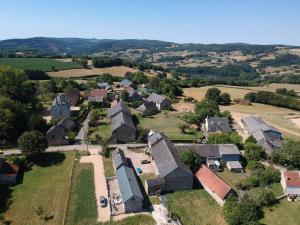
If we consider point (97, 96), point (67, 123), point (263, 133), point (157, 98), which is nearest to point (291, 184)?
point (263, 133)

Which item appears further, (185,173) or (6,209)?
(185,173)

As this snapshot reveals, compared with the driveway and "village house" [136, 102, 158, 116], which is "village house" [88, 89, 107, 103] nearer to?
"village house" [136, 102, 158, 116]

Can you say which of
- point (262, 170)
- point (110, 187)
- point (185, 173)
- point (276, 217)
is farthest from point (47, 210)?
point (262, 170)

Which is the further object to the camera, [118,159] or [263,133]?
[263,133]

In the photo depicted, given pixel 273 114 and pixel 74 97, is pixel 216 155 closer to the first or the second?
pixel 273 114

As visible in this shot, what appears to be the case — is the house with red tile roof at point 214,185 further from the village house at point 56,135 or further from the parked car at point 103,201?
the village house at point 56,135

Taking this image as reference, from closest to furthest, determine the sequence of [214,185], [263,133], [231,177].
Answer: [214,185] < [231,177] < [263,133]

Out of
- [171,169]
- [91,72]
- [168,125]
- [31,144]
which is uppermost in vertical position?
[31,144]

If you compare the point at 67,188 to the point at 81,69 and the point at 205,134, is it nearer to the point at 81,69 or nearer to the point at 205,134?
the point at 205,134

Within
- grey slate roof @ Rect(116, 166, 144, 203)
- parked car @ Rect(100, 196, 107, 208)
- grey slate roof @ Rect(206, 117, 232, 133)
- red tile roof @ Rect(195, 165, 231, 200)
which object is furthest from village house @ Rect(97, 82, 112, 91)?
parked car @ Rect(100, 196, 107, 208)
